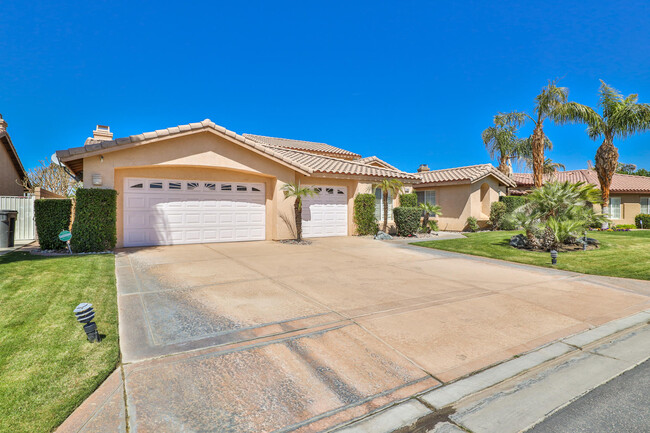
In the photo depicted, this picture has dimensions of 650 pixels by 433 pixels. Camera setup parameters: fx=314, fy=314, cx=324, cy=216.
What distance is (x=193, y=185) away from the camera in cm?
1232

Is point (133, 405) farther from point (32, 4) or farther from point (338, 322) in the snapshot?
point (32, 4)

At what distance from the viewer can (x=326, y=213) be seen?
602 inches

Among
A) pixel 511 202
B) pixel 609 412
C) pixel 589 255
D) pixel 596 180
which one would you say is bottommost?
pixel 609 412

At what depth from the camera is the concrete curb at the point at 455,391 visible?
2511mm

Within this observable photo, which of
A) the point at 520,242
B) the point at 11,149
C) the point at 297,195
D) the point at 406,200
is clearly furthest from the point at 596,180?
the point at 11,149

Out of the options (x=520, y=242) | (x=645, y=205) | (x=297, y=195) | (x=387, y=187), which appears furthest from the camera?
(x=645, y=205)

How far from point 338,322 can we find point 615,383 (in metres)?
3.06

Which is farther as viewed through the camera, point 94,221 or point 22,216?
point 22,216

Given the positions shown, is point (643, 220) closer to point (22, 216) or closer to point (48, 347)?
point (48, 347)

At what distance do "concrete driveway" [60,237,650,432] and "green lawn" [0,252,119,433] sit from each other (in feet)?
0.61

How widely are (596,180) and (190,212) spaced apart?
31.8 metres

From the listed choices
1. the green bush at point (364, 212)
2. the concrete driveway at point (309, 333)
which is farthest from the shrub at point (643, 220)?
the concrete driveway at point (309, 333)

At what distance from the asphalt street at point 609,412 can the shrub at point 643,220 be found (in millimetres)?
28752

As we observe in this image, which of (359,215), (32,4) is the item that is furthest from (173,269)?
(32,4)
